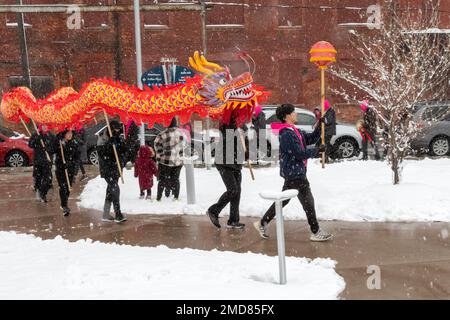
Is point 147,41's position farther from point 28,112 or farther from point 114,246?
point 114,246

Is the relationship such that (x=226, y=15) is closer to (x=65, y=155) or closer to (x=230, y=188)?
(x=65, y=155)

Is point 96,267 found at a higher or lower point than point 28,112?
lower

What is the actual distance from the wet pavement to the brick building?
1733cm

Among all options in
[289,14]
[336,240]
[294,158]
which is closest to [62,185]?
[294,158]

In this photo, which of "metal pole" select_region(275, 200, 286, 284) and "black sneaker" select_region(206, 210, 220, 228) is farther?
Result: "black sneaker" select_region(206, 210, 220, 228)

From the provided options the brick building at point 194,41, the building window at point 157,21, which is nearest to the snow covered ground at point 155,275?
the brick building at point 194,41

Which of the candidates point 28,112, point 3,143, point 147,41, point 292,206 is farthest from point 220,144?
point 147,41

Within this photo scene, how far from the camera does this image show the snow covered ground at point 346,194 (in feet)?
28.5

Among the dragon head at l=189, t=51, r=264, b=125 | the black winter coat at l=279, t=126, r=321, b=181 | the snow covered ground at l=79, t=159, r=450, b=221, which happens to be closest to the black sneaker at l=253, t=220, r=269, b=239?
the black winter coat at l=279, t=126, r=321, b=181

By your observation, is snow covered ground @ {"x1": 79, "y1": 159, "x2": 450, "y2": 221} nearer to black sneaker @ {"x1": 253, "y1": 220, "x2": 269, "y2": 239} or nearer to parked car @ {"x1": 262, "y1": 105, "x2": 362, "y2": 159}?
black sneaker @ {"x1": 253, "y1": 220, "x2": 269, "y2": 239}

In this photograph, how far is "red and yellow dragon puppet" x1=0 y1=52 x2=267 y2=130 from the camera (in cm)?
810

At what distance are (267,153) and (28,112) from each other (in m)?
8.00
